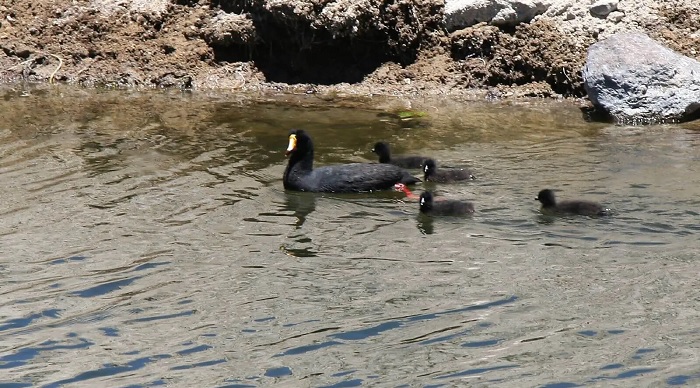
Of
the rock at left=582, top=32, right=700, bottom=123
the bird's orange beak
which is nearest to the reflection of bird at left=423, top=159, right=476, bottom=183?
the bird's orange beak

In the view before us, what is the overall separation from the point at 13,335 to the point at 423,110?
332 inches

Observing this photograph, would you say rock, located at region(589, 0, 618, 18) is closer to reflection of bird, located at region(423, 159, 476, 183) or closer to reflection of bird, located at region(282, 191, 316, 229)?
reflection of bird, located at region(423, 159, 476, 183)

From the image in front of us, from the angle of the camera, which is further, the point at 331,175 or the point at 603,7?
the point at 603,7

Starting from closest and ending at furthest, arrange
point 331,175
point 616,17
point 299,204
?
point 299,204, point 331,175, point 616,17

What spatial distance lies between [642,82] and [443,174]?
13.9 ft

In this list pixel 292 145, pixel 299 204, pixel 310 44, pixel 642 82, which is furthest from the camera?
pixel 310 44

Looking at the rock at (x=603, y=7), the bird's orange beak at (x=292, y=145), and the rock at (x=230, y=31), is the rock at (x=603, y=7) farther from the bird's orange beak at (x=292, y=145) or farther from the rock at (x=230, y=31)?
the bird's orange beak at (x=292, y=145)

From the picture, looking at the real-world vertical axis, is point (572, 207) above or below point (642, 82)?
below

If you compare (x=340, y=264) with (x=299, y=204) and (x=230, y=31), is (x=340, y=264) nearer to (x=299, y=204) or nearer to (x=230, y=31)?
(x=299, y=204)

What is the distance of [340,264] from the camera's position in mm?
9000

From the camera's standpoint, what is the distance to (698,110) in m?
14.5

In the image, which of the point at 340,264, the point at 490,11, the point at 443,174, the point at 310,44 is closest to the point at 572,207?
the point at 443,174

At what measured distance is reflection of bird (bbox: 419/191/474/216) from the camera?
10.4 m

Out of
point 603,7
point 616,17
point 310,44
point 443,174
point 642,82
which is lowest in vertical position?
point 443,174
